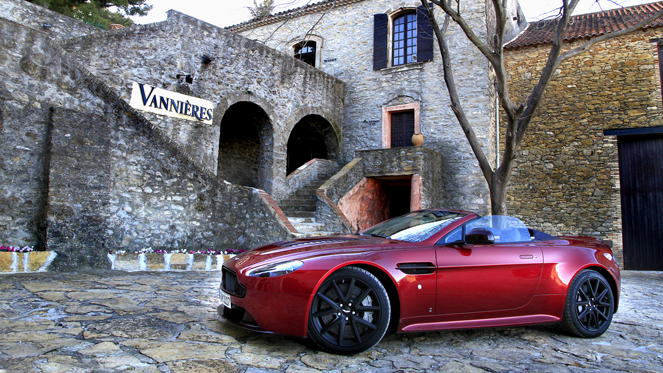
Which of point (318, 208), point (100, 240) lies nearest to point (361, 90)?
point (318, 208)

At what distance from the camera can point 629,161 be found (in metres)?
11.3

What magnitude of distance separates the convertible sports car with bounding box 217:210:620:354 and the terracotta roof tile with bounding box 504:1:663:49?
10.2 meters

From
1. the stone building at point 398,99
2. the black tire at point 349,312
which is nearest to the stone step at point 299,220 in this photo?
the stone building at point 398,99

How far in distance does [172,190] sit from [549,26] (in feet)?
42.9

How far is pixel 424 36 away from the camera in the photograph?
13.9 m

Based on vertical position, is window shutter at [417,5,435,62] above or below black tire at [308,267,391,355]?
above

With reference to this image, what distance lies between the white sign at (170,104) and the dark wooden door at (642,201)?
10755 mm

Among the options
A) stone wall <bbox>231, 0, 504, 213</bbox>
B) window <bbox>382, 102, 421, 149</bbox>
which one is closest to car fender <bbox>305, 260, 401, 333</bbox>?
stone wall <bbox>231, 0, 504, 213</bbox>

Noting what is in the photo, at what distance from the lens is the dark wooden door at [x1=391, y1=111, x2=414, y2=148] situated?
14.0m

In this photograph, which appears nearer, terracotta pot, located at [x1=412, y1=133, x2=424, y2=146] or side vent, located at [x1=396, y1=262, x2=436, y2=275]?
side vent, located at [x1=396, y1=262, x2=436, y2=275]

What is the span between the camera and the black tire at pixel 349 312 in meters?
2.98

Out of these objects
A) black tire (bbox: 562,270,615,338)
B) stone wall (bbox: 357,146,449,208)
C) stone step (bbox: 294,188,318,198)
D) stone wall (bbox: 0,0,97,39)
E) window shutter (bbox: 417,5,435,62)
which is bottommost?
black tire (bbox: 562,270,615,338)

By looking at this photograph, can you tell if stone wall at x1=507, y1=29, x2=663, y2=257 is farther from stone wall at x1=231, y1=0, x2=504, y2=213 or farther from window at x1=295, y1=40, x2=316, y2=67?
window at x1=295, y1=40, x2=316, y2=67

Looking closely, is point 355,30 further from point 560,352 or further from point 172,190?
point 560,352
